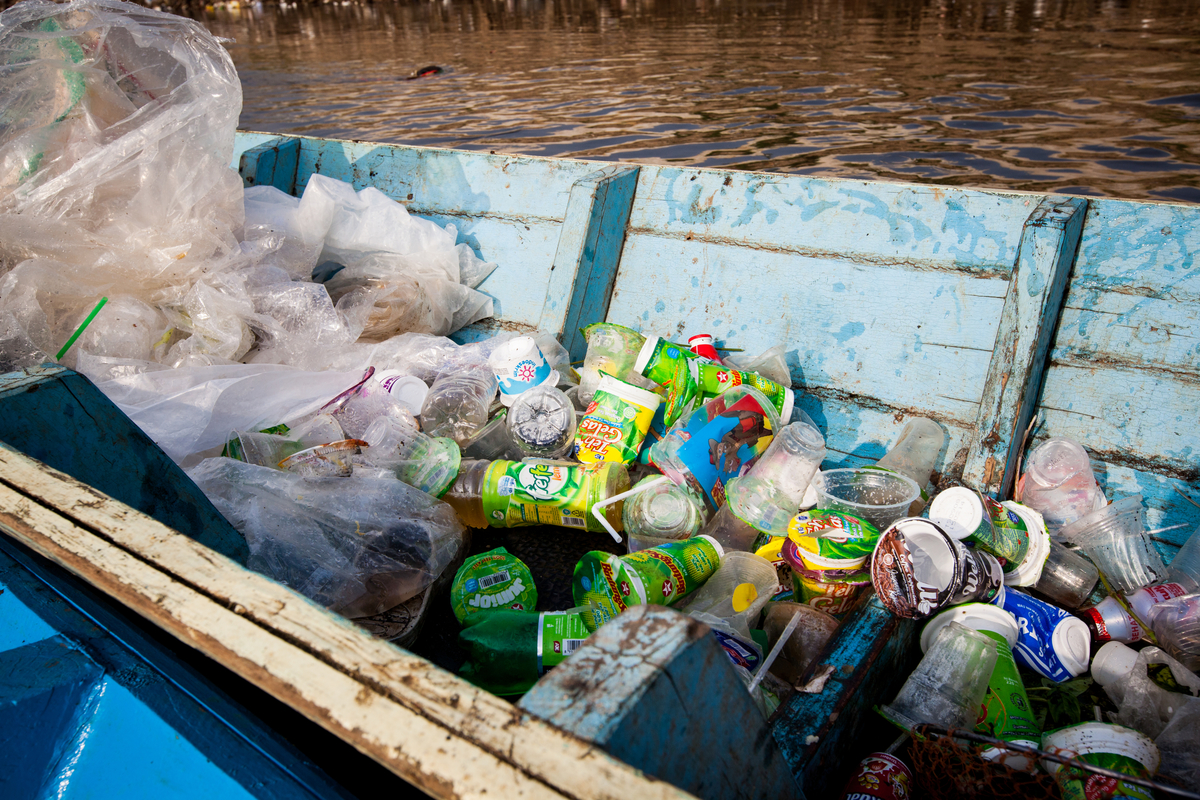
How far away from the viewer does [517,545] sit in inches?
88.0

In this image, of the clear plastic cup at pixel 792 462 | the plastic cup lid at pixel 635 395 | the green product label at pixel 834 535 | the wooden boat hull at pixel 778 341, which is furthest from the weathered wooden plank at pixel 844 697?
the plastic cup lid at pixel 635 395

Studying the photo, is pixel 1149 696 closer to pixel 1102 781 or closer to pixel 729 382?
pixel 1102 781

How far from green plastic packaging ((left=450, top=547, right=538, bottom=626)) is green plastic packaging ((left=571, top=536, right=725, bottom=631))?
0.46 feet

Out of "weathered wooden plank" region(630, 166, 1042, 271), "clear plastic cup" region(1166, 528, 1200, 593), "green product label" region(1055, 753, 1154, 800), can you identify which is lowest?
"clear plastic cup" region(1166, 528, 1200, 593)

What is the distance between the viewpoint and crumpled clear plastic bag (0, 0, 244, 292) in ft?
7.59

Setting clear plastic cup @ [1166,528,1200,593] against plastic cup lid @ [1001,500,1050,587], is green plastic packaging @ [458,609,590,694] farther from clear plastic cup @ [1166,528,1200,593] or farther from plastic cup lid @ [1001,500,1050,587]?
clear plastic cup @ [1166,528,1200,593]

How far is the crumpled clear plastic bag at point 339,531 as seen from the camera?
5.71ft

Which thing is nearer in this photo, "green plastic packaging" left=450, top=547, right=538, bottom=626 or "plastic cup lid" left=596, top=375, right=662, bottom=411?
"green plastic packaging" left=450, top=547, right=538, bottom=626

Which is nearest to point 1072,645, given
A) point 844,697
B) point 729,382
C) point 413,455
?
point 844,697

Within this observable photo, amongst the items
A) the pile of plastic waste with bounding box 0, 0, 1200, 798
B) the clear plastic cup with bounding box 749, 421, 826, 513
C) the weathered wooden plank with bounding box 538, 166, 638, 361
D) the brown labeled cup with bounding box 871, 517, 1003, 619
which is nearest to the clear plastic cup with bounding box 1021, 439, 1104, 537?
the pile of plastic waste with bounding box 0, 0, 1200, 798

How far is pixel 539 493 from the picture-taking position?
6.98 ft

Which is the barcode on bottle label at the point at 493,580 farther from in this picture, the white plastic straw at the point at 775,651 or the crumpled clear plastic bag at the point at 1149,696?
the crumpled clear plastic bag at the point at 1149,696

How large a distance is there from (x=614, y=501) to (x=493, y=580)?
1.35 ft

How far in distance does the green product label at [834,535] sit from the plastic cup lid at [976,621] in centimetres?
22
